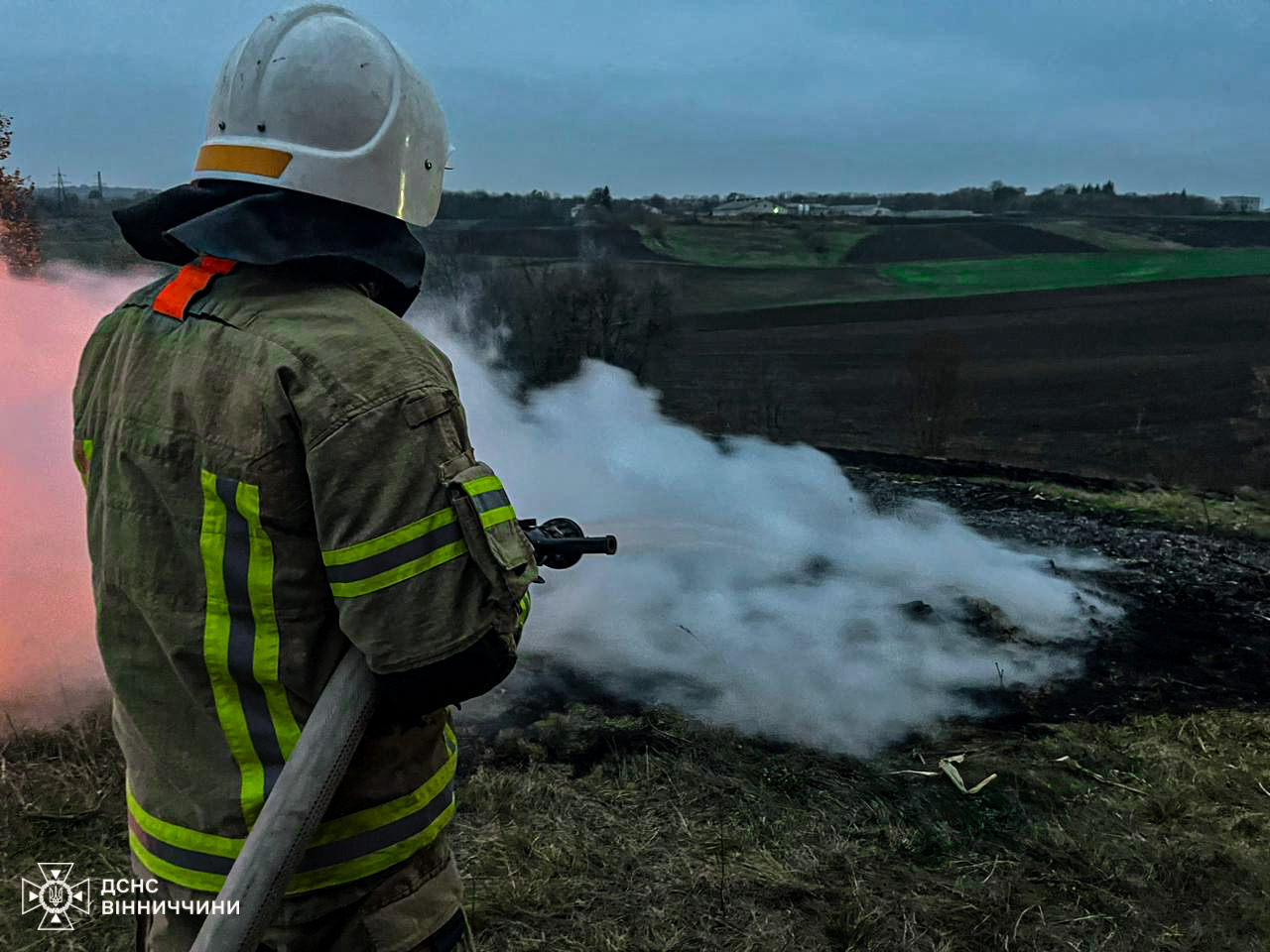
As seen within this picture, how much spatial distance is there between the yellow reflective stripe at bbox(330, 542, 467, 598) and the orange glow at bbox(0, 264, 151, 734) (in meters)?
4.11

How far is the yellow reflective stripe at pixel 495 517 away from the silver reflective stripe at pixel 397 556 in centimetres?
5

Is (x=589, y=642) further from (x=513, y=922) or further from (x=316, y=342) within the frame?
(x=316, y=342)

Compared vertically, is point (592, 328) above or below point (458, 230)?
below

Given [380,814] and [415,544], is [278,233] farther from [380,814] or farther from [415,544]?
[380,814]

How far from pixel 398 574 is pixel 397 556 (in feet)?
0.09

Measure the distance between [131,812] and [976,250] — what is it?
27329 millimetres

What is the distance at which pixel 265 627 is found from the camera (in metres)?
1.57

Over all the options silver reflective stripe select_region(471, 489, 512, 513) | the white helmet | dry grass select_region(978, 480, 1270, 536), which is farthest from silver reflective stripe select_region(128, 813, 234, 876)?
dry grass select_region(978, 480, 1270, 536)

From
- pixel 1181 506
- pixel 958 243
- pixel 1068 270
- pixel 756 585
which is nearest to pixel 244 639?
pixel 756 585

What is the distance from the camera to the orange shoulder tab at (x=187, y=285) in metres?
1.64

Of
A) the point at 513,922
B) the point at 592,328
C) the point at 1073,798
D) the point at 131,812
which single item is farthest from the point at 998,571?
the point at 592,328

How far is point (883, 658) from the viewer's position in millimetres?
5766

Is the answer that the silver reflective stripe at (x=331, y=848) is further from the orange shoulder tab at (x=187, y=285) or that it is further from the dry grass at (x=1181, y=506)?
the dry grass at (x=1181, y=506)

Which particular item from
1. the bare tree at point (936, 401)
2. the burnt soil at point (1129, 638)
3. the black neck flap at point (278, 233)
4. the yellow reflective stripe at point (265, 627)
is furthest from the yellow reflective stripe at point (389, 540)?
the bare tree at point (936, 401)
